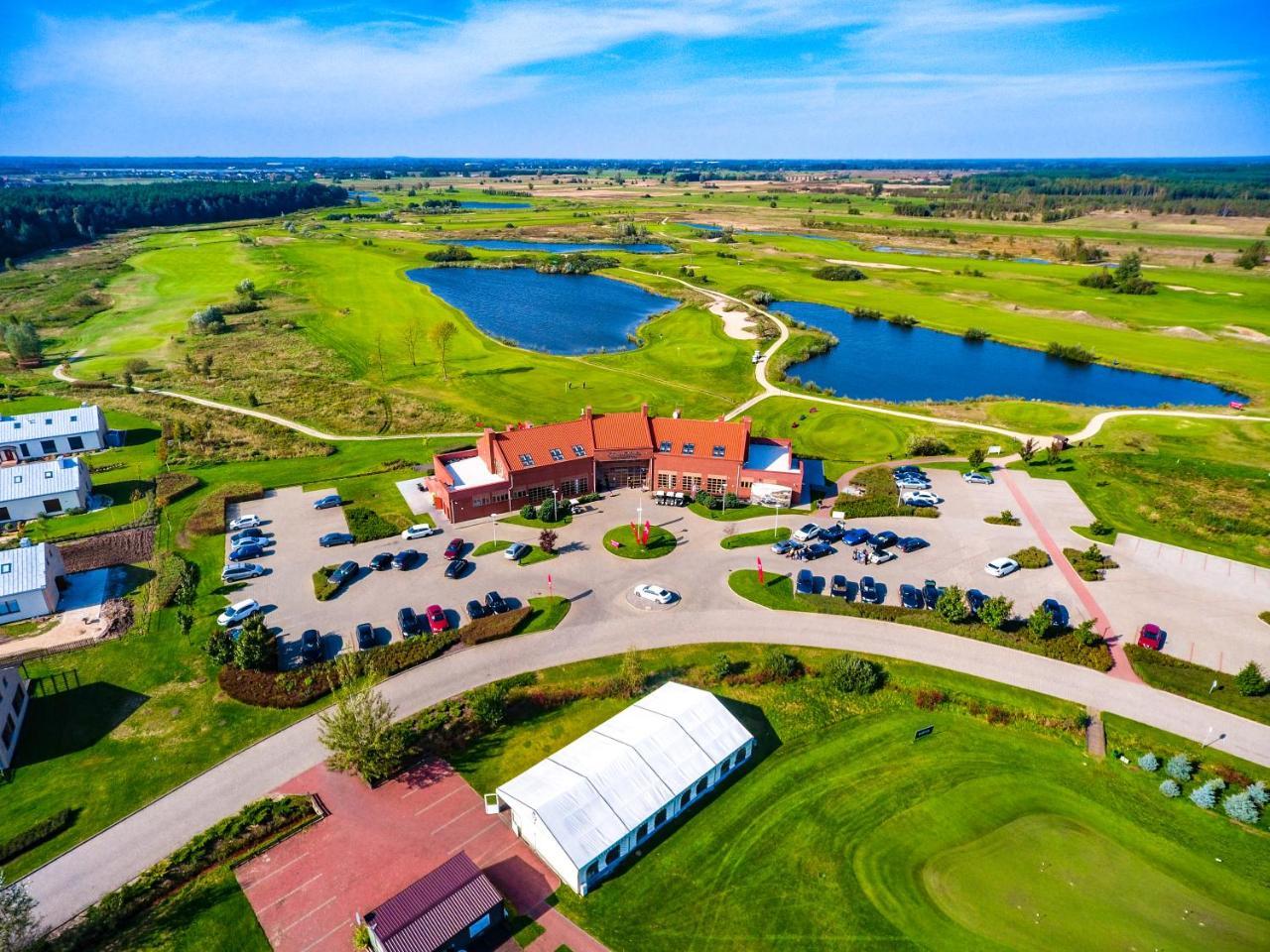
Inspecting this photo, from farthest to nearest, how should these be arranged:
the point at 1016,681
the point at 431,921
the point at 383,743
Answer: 1. the point at 1016,681
2. the point at 383,743
3. the point at 431,921

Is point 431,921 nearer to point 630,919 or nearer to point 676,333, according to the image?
point 630,919

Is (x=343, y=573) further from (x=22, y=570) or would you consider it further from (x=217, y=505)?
(x=22, y=570)

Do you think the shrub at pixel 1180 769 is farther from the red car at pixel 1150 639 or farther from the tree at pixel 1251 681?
the red car at pixel 1150 639

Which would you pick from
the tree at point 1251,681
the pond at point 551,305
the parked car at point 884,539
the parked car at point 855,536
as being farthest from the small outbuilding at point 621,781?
the pond at point 551,305

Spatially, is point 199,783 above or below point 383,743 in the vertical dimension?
below

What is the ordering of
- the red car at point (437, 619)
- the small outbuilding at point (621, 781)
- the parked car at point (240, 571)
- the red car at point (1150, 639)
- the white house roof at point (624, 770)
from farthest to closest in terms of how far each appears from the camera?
1. the parked car at point (240, 571)
2. the red car at point (437, 619)
3. the red car at point (1150, 639)
4. the white house roof at point (624, 770)
5. the small outbuilding at point (621, 781)

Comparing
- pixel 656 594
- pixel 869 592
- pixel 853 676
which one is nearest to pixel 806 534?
pixel 869 592

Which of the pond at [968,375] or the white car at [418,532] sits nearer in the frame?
the white car at [418,532]

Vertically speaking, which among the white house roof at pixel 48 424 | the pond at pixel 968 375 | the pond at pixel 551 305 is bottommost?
the pond at pixel 968 375

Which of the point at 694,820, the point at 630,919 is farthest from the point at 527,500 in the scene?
the point at 630,919
